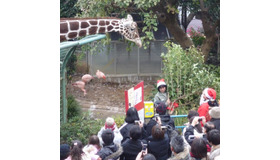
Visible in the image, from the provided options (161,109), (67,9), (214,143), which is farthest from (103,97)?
(214,143)

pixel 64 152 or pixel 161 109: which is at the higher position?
pixel 161 109

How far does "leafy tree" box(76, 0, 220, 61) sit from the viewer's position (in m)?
9.08

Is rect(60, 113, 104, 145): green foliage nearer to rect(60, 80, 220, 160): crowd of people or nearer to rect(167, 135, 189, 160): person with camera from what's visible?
rect(60, 80, 220, 160): crowd of people

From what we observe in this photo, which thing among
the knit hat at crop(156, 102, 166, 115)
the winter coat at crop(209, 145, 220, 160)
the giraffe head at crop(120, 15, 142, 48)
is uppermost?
the giraffe head at crop(120, 15, 142, 48)

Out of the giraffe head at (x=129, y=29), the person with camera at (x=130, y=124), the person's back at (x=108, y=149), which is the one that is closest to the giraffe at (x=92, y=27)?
the giraffe head at (x=129, y=29)

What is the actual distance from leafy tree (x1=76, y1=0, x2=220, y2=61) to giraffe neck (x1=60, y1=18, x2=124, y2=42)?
6.26 feet

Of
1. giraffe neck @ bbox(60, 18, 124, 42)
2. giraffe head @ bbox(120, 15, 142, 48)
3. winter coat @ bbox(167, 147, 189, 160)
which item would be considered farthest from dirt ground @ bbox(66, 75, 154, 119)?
winter coat @ bbox(167, 147, 189, 160)

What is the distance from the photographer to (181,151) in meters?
4.00

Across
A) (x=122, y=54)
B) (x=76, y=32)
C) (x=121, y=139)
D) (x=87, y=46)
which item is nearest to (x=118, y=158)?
(x=121, y=139)

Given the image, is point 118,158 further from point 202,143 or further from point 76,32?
point 76,32

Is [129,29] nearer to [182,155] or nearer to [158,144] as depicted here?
[158,144]

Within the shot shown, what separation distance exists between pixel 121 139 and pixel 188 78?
3.53 m

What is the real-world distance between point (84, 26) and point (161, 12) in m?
4.59

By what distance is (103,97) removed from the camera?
1205 centimetres
